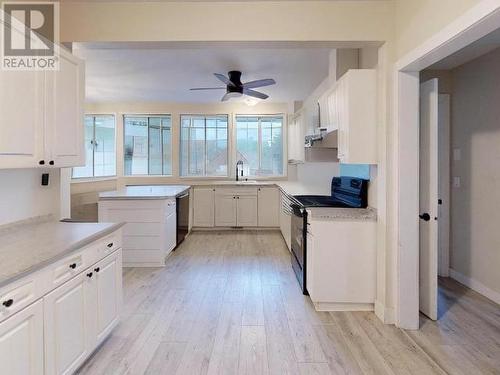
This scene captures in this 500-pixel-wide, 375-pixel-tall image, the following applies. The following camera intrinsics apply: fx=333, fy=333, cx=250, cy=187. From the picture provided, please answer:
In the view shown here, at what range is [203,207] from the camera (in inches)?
253

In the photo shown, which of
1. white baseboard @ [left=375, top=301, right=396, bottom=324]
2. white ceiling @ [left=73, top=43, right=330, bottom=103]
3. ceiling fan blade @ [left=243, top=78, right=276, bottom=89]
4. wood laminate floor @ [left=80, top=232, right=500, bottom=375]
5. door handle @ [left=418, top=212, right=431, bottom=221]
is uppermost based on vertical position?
white ceiling @ [left=73, top=43, right=330, bottom=103]

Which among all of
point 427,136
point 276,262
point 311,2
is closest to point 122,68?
point 311,2

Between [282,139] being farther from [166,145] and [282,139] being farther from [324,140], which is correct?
[324,140]

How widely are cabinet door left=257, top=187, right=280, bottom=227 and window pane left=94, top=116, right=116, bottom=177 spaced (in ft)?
9.80

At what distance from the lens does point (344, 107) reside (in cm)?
290

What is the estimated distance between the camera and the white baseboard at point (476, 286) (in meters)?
3.19

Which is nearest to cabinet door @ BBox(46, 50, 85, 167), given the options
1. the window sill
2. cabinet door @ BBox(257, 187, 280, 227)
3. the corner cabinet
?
the corner cabinet

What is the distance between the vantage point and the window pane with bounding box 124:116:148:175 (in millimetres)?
6773

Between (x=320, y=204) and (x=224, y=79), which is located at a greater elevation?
(x=224, y=79)

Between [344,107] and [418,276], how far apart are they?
1.53 meters

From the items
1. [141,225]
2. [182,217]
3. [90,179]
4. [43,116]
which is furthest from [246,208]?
[43,116]

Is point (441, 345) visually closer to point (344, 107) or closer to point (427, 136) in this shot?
point (427, 136)

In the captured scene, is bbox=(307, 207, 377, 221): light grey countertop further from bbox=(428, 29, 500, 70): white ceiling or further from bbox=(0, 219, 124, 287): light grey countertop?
bbox=(428, 29, 500, 70): white ceiling

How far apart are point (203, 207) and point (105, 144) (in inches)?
92.3
